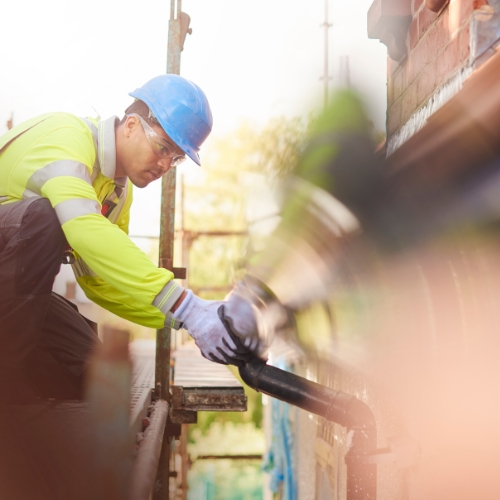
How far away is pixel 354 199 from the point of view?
5.36 ft

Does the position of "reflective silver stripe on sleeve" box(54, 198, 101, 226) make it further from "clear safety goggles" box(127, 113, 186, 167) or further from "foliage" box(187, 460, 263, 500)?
"foliage" box(187, 460, 263, 500)

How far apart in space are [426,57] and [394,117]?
1.23ft

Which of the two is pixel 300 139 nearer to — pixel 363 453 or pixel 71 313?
pixel 363 453

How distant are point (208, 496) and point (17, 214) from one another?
1017 centimetres

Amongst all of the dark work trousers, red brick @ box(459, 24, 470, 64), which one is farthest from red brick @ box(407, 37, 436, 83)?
the dark work trousers

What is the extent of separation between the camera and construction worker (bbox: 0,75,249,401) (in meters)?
1.85

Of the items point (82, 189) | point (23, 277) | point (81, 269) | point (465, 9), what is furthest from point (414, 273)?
point (81, 269)

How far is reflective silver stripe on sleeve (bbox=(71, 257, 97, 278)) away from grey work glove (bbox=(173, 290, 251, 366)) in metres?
0.88

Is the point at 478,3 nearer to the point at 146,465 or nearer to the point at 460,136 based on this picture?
the point at 460,136

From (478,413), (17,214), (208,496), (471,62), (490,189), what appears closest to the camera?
(490,189)

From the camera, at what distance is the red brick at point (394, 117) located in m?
2.30

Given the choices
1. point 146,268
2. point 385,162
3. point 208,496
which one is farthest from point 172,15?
point 208,496

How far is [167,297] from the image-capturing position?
6.31 feet

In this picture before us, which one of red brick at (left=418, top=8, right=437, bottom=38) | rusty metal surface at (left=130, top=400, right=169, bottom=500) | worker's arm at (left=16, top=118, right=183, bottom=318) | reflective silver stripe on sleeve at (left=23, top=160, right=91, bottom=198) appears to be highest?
red brick at (left=418, top=8, right=437, bottom=38)
